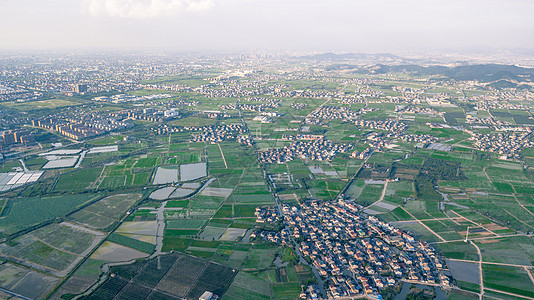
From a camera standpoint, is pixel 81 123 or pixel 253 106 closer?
pixel 81 123

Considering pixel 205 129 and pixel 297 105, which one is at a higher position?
pixel 297 105

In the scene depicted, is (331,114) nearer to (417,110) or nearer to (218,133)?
(417,110)

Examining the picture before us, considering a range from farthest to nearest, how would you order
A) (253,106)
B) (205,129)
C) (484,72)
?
1. (484,72)
2. (253,106)
3. (205,129)

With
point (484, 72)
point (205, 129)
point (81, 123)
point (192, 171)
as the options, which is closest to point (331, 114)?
point (205, 129)

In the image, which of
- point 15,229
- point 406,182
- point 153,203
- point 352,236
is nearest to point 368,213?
point 352,236

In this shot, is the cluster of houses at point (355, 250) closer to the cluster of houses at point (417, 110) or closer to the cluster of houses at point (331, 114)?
the cluster of houses at point (331, 114)

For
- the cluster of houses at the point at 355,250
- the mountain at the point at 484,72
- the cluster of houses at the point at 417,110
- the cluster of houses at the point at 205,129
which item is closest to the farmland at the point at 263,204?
the cluster of houses at the point at 355,250

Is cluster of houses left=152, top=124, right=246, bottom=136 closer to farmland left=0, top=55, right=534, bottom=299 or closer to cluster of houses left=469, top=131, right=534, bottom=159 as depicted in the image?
farmland left=0, top=55, right=534, bottom=299
